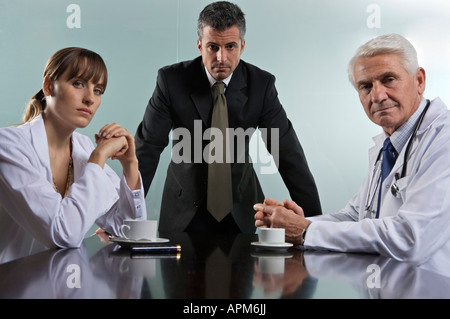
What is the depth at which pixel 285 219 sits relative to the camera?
73.4 inches

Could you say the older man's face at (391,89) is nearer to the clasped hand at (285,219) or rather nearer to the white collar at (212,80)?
the clasped hand at (285,219)

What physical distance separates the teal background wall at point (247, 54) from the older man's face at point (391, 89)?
235 cm

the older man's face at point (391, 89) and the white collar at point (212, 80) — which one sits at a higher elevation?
the white collar at point (212, 80)

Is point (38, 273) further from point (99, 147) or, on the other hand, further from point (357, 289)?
point (99, 147)

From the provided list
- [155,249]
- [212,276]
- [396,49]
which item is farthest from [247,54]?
[212,276]

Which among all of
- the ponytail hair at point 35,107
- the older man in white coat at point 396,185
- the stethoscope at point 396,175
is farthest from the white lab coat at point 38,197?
the stethoscope at point 396,175

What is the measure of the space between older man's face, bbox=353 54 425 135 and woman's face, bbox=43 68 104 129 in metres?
1.09

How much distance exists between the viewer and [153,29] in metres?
4.47

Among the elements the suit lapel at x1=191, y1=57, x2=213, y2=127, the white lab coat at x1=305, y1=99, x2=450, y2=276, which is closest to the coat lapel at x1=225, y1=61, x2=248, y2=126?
the suit lapel at x1=191, y1=57, x2=213, y2=127

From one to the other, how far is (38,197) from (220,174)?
140cm

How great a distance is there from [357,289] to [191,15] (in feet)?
12.5

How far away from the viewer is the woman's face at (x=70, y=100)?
2.01 m

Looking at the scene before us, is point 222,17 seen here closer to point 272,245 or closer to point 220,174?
point 220,174
